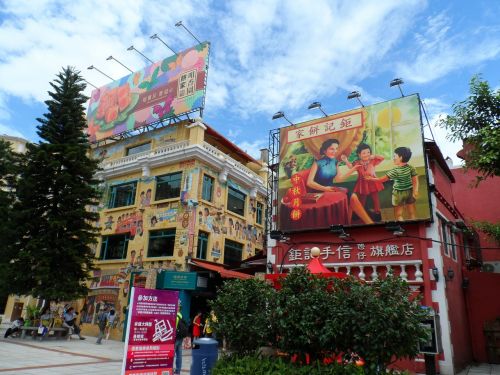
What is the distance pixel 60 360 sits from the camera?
38.7 ft

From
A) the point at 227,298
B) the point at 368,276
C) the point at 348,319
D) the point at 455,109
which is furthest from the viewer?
the point at 368,276

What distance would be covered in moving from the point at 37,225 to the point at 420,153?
57.3 ft

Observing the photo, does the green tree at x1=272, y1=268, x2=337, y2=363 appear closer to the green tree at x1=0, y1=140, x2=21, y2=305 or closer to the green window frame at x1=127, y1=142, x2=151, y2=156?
the green tree at x1=0, y1=140, x2=21, y2=305

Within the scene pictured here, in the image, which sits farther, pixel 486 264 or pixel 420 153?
pixel 486 264

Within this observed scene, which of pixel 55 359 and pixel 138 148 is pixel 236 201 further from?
pixel 55 359

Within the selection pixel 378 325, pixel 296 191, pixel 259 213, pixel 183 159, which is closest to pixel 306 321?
pixel 378 325

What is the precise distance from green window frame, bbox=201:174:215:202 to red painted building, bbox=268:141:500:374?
6.92 meters

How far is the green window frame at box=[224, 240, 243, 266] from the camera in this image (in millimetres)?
22953

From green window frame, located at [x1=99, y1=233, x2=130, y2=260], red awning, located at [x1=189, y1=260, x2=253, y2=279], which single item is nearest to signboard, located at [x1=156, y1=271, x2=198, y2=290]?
red awning, located at [x1=189, y1=260, x2=253, y2=279]

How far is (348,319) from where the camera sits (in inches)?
242

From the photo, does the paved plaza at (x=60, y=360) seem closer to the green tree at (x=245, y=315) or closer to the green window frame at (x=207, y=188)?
the green tree at (x=245, y=315)

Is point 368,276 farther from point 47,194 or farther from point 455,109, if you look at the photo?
point 47,194

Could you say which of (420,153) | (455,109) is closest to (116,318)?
(420,153)

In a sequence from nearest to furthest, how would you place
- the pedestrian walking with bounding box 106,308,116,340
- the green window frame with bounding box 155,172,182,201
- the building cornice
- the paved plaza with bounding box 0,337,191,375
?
1. the paved plaza with bounding box 0,337,191,375
2. the pedestrian walking with bounding box 106,308,116,340
3. the building cornice
4. the green window frame with bounding box 155,172,182,201
